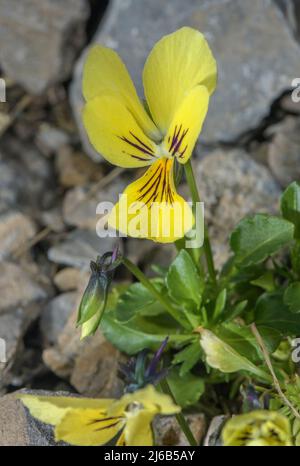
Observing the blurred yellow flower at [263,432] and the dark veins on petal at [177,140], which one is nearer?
the blurred yellow flower at [263,432]

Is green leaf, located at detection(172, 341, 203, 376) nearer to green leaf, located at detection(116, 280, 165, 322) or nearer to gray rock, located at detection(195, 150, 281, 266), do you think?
green leaf, located at detection(116, 280, 165, 322)

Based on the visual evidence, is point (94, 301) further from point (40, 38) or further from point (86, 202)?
point (40, 38)

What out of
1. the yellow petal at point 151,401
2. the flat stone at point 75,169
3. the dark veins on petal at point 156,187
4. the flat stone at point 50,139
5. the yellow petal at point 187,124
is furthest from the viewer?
the flat stone at point 50,139

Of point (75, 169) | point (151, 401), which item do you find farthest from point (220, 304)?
point (75, 169)

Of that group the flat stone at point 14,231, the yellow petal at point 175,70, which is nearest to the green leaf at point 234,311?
the yellow petal at point 175,70

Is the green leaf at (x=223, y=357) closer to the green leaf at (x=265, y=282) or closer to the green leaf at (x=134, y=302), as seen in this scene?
the green leaf at (x=134, y=302)

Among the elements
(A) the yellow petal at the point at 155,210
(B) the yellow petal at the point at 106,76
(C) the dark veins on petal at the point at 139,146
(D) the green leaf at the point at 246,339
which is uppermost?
(B) the yellow petal at the point at 106,76
